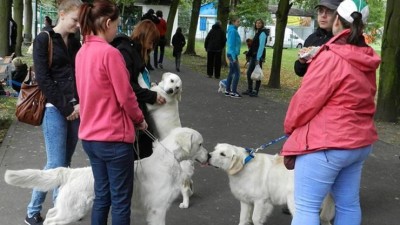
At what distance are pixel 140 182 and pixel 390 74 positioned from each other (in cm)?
856

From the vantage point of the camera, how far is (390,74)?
35.4 ft

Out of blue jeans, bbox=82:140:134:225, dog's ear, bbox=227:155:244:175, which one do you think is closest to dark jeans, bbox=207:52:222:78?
dog's ear, bbox=227:155:244:175

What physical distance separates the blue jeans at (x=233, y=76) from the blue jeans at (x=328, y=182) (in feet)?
31.9

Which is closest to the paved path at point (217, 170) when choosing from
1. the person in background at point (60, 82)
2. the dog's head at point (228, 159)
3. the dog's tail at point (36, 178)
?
the dog's head at point (228, 159)

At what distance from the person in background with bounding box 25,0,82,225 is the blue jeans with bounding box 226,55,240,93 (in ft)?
29.1

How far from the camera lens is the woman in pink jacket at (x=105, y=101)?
10.6 ft

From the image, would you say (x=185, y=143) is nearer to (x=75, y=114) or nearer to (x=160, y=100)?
(x=160, y=100)

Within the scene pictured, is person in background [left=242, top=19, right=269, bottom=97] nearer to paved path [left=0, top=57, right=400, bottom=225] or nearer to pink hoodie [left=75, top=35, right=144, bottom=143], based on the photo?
paved path [left=0, top=57, right=400, bottom=225]

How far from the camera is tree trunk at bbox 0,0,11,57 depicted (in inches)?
555

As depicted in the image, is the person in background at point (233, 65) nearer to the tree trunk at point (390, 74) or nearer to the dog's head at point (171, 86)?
the tree trunk at point (390, 74)

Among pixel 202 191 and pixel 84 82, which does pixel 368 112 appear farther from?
pixel 202 191

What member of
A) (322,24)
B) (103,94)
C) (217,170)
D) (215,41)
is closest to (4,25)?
(215,41)

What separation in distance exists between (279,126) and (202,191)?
4.45 meters

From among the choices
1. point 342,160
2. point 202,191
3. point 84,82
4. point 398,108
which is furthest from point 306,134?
point 398,108
